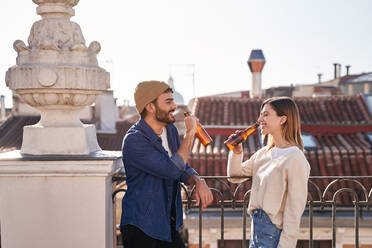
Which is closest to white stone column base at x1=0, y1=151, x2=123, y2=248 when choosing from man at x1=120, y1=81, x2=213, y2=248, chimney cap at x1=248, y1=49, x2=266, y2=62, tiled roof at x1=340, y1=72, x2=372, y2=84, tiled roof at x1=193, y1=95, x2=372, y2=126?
man at x1=120, y1=81, x2=213, y2=248

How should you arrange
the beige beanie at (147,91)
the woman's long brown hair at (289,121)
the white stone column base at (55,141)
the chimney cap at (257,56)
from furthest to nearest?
the chimney cap at (257,56), the white stone column base at (55,141), the woman's long brown hair at (289,121), the beige beanie at (147,91)

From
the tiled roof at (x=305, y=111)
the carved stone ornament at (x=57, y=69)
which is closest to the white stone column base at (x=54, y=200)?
the carved stone ornament at (x=57, y=69)

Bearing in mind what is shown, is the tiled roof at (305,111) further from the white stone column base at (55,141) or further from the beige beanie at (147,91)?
the beige beanie at (147,91)

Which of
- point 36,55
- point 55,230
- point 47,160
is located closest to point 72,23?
point 36,55

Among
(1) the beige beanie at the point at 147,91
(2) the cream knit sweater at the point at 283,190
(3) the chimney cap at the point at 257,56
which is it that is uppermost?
(3) the chimney cap at the point at 257,56

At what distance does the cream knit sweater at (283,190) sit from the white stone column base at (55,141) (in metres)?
1.28

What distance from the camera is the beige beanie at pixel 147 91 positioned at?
2.52 meters

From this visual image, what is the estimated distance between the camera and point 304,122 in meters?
14.0

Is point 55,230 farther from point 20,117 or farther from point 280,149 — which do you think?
point 20,117

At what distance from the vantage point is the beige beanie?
2.52m

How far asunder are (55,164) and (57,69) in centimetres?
65

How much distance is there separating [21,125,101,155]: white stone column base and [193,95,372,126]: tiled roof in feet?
37.1

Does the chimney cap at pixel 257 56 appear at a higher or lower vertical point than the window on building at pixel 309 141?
higher

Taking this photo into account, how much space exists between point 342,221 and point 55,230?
8.63 m
